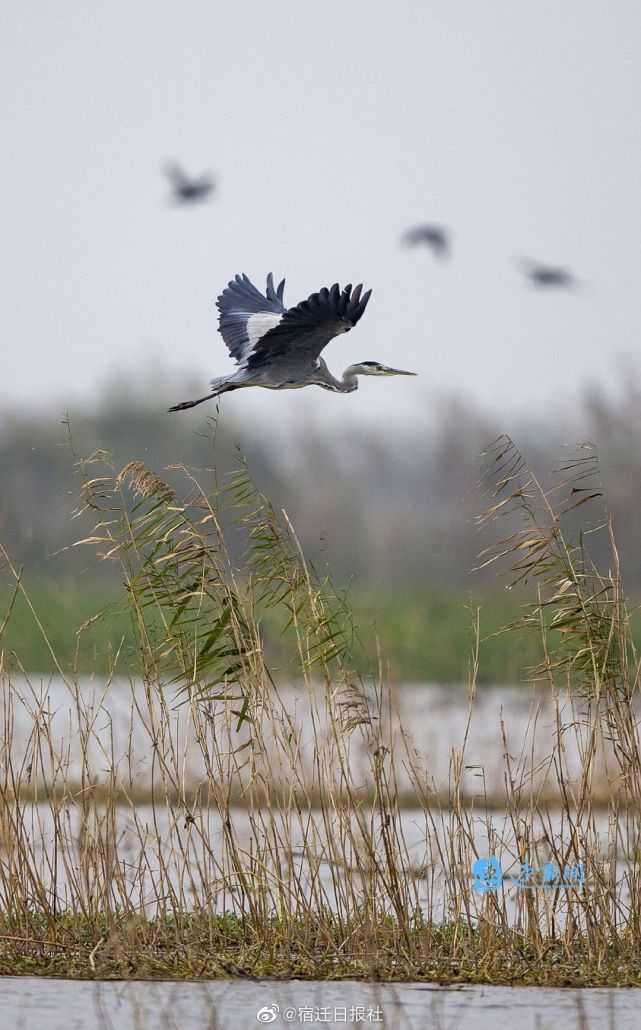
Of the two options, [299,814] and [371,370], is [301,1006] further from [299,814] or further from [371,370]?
[371,370]

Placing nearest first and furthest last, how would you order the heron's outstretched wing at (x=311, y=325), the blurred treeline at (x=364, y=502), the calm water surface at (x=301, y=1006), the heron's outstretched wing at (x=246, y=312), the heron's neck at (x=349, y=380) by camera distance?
1. the calm water surface at (x=301, y=1006)
2. the heron's outstretched wing at (x=311, y=325)
3. the heron's neck at (x=349, y=380)
4. the heron's outstretched wing at (x=246, y=312)
5. the blurred treeline at (x=364, y=502)

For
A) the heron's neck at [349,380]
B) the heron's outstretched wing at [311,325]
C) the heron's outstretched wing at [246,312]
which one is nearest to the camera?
the heron's outstretched wing at [311,325]

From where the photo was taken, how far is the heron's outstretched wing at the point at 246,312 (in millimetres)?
5242

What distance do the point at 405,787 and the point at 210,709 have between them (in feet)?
12.7

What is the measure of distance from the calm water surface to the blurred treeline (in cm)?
902

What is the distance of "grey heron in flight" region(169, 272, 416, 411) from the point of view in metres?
4.47

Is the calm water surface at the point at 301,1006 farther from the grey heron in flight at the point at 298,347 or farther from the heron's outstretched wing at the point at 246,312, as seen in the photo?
the heron's outstretched wing at the point at 246,312

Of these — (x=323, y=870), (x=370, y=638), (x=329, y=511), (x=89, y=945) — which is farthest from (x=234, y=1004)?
(x=329, y=511)

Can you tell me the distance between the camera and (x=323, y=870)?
589 cm

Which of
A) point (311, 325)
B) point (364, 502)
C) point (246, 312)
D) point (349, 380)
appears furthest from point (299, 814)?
point (364, 502)

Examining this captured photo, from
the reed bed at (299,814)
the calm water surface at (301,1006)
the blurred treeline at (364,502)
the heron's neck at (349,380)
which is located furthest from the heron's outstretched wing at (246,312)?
the blurred treeline at (364,502)

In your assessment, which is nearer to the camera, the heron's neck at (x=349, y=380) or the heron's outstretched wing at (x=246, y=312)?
the heron's neck at (x=349, y=380)

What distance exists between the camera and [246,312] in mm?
5477

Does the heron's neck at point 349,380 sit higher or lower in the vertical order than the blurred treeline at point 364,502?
lower
